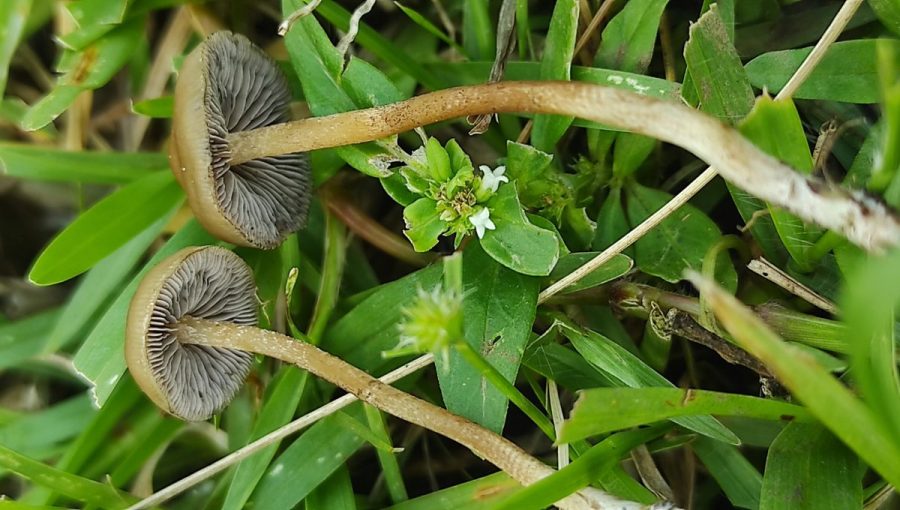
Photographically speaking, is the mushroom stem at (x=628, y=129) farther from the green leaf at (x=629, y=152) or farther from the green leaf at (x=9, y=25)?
the green leaf at (x=9, y=25)

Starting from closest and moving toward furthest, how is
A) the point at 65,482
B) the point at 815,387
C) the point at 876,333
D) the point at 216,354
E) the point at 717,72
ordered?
the point at 815,387, the point at 876,333, the point at 717,72, the point at 65,482, the point at 216,354

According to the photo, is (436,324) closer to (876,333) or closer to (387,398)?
(387,398)

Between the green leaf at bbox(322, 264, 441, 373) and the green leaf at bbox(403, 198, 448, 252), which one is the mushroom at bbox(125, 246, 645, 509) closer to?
the green leaf at bbox(322, 264, 441, 373)

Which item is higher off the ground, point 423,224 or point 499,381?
point 423,224

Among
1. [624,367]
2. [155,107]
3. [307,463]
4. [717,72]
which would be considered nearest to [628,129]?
[717,72]

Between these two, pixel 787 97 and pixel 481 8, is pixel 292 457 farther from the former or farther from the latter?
pixel 787 97

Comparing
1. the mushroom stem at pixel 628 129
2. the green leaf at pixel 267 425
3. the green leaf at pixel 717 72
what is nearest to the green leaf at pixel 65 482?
the green leaf at pixel 267 425
